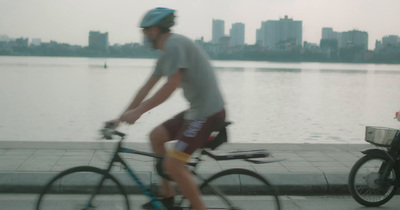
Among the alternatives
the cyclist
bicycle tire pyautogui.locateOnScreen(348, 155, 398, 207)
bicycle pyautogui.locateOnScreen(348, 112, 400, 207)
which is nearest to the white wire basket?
bicycle pyautogui.locateOnScreen(348, 112, 400, 207)

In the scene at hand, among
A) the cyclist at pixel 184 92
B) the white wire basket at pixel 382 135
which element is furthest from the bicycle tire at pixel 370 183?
the cyclist at pixel 184 92

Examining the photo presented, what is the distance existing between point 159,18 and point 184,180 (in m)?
1.08

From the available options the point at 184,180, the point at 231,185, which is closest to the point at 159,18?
the point at 184,180

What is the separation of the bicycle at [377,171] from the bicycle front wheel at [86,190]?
2.63 metres

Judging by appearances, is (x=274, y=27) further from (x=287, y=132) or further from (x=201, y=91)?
(x=201, y=91)

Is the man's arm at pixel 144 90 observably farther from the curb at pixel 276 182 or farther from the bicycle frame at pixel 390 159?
the bicycle frame at pixel 390 159

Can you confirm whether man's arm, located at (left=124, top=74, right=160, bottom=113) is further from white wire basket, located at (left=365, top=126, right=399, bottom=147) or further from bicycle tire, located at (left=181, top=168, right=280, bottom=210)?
white wire basket, located at (left=365, top=126, right=399, bottom=147)

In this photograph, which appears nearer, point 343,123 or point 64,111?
point 343,123

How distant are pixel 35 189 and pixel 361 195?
11.1 feet

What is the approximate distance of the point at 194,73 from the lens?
3.70 metres

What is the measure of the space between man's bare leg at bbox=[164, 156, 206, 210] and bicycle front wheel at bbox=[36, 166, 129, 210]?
477mm

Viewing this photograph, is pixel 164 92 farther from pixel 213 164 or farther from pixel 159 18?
pixel 213 164

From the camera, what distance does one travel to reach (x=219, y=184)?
13.1ft

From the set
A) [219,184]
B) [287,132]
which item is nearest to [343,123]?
[287,132]
